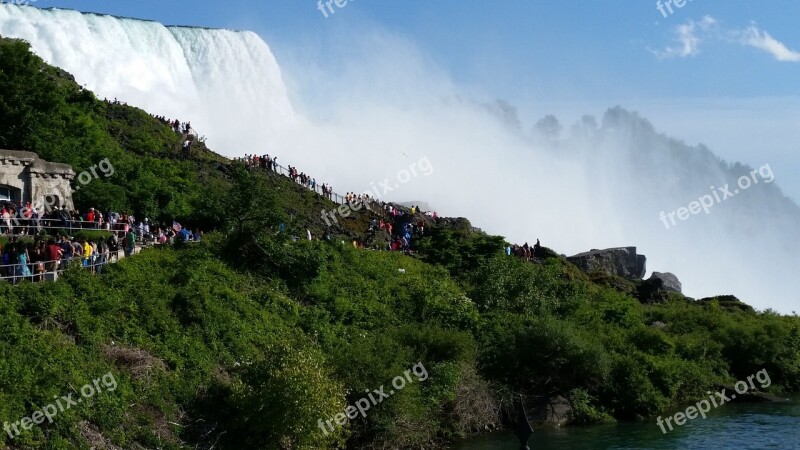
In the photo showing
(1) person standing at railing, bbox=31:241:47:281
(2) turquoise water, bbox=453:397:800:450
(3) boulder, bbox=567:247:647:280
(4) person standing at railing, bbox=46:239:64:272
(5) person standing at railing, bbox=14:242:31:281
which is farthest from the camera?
(3) boulder, bbox=567:247:647:280

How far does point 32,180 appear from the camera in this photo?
120 feet

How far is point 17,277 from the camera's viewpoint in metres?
27.1

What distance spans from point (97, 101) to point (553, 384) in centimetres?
3569

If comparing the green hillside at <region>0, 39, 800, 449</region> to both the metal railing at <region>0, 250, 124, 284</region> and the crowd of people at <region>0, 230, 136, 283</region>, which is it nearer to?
the metal railing at <region>0, 250, 124, 284</region>

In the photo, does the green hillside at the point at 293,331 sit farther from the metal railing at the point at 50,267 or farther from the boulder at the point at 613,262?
the boulder at the point at 613,262

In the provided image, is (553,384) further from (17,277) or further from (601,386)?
(17,277)

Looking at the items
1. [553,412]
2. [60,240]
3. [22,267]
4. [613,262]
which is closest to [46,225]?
[60,240]

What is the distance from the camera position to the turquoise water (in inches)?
1222

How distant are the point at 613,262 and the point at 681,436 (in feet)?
108

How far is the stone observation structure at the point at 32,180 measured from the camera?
3578cm

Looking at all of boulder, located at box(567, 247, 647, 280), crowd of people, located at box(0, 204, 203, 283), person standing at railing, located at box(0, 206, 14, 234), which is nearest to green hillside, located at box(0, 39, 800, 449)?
crowd of people, located at box(0, 204, 203, 283)

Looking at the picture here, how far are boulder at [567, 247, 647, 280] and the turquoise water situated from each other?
25164 millimetres

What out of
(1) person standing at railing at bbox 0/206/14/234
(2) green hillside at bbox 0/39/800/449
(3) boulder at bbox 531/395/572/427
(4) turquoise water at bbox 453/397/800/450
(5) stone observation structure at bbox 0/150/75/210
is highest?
(5) stone observation structure at bbox 0/150/75/210

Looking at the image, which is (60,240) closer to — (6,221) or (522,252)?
(6,221)
